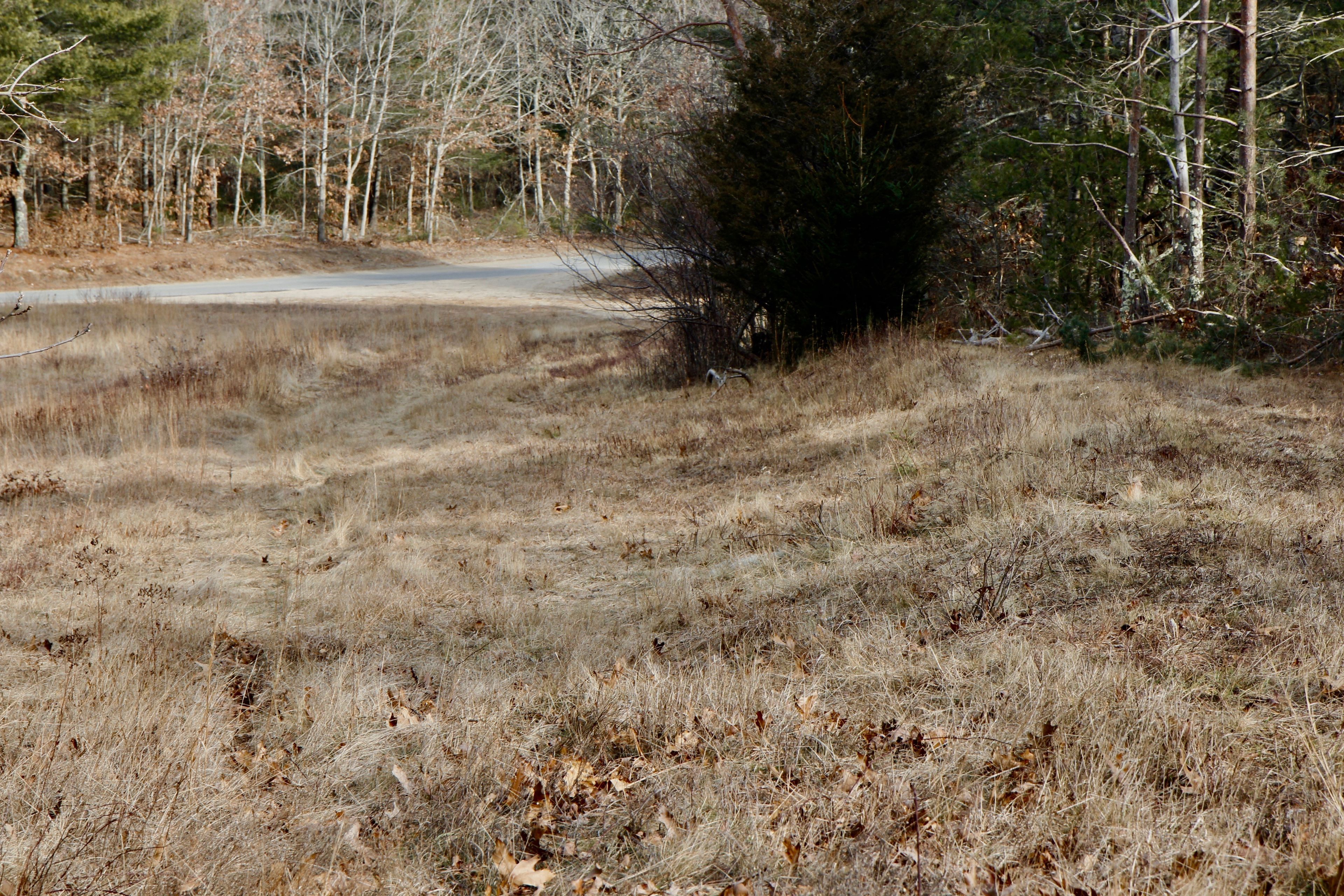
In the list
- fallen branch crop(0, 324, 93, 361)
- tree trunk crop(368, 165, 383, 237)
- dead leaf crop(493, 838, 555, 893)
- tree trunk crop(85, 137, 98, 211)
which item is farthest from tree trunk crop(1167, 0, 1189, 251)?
tree trunk crop(368, 165, 383, 237)

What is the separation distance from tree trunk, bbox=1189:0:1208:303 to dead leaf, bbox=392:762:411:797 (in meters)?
10.1

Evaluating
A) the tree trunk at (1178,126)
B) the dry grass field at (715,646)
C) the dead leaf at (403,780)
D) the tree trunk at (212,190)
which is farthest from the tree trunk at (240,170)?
the dead leaf at (403,780)

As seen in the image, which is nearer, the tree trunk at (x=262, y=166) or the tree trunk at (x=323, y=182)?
the tree trunk at (x=323, y=182)

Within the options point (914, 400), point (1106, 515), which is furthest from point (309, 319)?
point (1106, 515)

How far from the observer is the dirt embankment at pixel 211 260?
2467cm

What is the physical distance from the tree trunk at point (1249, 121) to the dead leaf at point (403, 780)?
33.3 feet

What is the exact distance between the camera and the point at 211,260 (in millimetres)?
27547

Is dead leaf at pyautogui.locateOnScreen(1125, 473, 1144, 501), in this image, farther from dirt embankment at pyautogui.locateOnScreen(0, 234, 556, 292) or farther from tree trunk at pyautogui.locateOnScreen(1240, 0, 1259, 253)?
dirt embankment at pyautogui.locateOnScreen(0, 234, 556, 292)

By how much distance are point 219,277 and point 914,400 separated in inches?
885

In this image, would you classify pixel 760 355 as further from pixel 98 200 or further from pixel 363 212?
pixel 98 200

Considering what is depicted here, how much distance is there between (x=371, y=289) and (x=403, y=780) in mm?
21990

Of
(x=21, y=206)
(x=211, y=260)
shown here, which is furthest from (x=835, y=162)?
(x=21, y=206)

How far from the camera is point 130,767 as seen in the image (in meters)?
3.41

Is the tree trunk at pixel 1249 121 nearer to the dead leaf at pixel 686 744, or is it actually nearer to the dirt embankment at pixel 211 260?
the dead leaf at pixel 686 744
